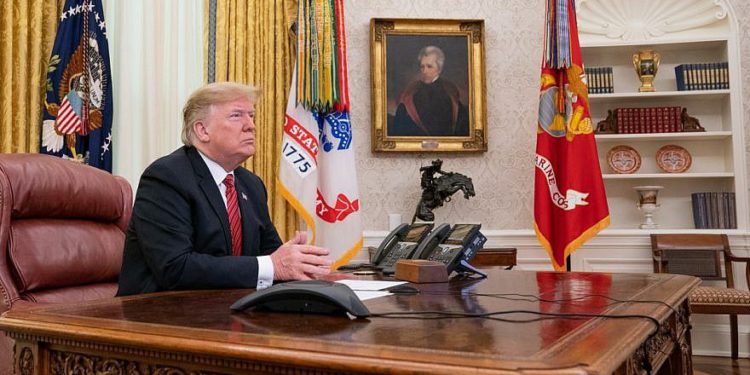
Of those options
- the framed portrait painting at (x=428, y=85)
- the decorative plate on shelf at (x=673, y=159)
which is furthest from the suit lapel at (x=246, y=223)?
the decorative plate on shelf at (x=673, y=159)

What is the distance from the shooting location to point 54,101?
3.51 meters

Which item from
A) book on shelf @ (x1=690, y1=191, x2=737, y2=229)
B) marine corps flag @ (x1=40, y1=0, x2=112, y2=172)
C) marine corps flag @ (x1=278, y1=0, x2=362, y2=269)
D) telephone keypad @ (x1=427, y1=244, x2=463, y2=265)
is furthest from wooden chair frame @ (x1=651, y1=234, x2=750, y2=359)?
marine corps flag @ (x1=40, y1=0, x2=112, y2=172)

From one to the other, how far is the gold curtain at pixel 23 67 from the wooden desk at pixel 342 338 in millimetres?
2258

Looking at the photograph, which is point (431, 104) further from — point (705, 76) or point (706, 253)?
point (706, 253)

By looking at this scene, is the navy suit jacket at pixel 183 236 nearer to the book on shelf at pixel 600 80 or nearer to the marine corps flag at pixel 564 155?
the marine corps flag at pixel 564 155

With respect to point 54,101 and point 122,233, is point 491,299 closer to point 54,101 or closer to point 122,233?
point 122,233

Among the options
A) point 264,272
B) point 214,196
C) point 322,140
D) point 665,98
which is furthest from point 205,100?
point 665,98

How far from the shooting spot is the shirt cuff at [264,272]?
1920mm

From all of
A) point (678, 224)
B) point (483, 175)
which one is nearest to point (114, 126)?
point (483, 175)

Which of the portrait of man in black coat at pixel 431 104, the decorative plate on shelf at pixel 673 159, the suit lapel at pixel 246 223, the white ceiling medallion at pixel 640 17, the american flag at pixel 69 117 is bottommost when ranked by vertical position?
the suit lapel at pixel 246 223

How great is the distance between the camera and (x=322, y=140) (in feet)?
15.2

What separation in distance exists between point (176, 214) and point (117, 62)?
2381 mm

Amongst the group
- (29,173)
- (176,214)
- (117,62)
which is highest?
(117,62)

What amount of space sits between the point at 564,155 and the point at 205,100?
291 centimetres
